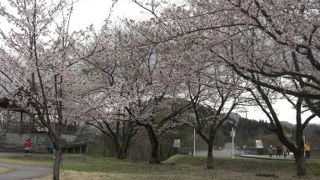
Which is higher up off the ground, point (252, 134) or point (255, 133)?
point (255, 133)

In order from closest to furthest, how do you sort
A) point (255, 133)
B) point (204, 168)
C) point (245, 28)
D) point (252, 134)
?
point (245, 28) < point (204, 168) < point (255, 133) < point (252, 134)

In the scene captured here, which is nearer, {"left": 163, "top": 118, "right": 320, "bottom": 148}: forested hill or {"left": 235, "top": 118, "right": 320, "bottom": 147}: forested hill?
{"left": 163, "top": 118, "right": 320, "bottom": 148}: forested hill

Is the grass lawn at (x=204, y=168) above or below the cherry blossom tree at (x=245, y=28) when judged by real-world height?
below

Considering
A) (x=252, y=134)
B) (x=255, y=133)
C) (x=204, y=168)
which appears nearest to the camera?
(x=204, y=168)

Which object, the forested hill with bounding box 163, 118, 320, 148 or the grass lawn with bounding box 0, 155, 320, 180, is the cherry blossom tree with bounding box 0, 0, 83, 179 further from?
the forested hill with bounding box 163, 118, 320, 148

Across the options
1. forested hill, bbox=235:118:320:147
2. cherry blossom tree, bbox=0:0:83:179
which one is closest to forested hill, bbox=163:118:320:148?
forested hill, bbox=235:118:320:147

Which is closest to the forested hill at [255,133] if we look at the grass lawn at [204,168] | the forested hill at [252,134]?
the forested hill at [252,134]

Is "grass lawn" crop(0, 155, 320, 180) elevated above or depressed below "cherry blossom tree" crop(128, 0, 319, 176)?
below

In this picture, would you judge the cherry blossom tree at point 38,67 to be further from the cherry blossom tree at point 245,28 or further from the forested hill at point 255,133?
the forested hill at point 255,133

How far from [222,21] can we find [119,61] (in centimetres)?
1681

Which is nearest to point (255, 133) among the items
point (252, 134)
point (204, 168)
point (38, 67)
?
point (252, 134)

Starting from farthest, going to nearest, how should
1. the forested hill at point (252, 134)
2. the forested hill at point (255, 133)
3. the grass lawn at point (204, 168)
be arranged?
the forested hill at point (255, 133) < the forested hill at point (252, 134) < the grass lawn at point (204, 168)

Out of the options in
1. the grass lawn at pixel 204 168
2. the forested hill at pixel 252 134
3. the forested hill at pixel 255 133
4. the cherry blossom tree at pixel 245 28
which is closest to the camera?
the cherry blossom tree at pixel 245 28

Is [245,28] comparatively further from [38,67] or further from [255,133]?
[255,133]
